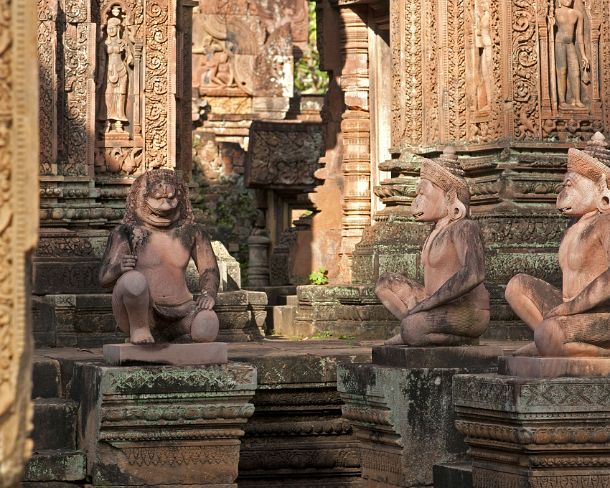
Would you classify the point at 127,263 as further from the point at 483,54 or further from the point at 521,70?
the point at 483,54

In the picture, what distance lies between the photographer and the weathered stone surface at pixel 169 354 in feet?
29.2

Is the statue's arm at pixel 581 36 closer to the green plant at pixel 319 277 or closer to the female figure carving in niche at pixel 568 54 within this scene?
the female figure carving in niche at pixel 568 54

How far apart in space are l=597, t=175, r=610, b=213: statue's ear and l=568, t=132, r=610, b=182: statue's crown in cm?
3

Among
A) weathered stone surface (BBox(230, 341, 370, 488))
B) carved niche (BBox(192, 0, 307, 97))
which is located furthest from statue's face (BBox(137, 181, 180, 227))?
carved niche (BBox(192, 0, 307, 97))

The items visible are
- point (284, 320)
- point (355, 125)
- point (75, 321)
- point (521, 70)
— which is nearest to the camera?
point (75, 321)

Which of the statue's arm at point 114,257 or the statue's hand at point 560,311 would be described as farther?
the statue's arm at point 114,257

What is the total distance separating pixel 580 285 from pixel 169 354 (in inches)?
93.6

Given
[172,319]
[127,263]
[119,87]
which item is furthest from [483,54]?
[127,263]

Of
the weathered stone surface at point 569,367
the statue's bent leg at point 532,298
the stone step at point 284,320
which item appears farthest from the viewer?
the stone step at point 284,320

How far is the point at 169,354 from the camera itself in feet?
29.3

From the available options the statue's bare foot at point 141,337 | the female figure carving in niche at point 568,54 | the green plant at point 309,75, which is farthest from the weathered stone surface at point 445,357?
the green plant at point 309,75

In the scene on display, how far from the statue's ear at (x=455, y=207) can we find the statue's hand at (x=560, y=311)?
4.72 feet

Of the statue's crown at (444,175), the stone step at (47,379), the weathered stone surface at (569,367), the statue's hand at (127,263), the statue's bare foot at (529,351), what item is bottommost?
the stone step at (47,379)

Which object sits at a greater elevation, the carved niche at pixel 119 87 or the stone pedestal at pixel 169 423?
the carved niche at pixel 119 87
